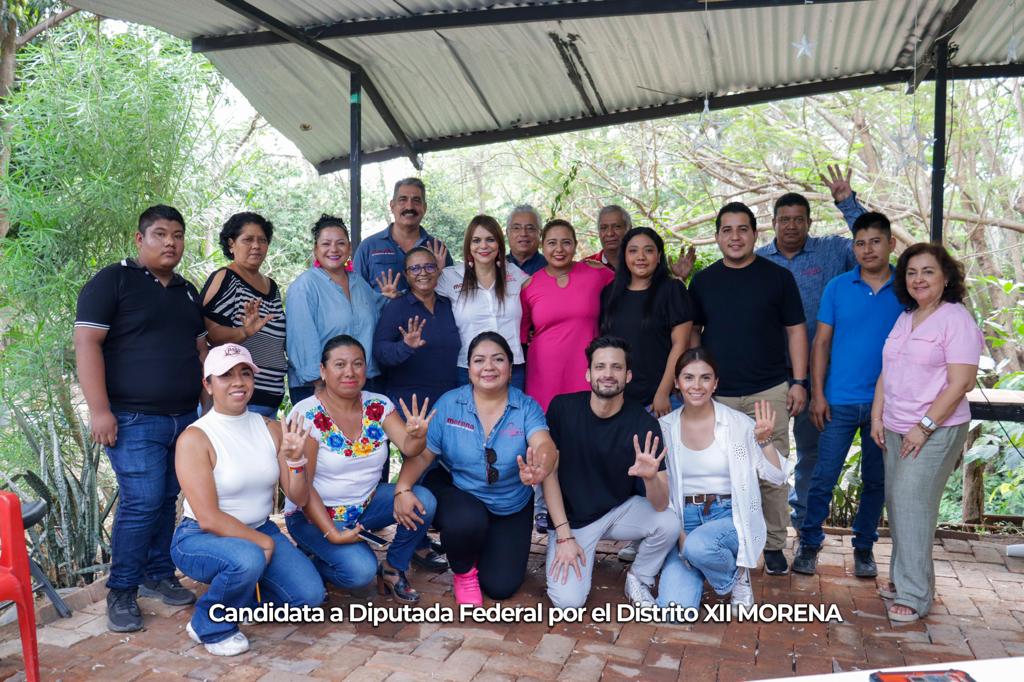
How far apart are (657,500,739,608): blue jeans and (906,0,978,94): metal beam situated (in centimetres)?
261

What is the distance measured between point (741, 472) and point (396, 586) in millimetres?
1642

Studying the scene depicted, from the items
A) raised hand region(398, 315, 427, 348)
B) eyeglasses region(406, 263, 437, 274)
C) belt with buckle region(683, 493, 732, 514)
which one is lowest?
belt with buckle region(683, 493, 732, 514)

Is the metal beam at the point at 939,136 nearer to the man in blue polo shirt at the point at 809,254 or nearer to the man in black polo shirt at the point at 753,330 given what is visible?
the man in blue polo shirt at the point at 809,254

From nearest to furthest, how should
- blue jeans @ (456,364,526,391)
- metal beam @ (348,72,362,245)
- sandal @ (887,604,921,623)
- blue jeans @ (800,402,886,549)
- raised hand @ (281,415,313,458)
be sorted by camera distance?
raised hand @ (281,415,313,458)
sandal @ (887,604,921,623)
blue jeans @ (800,402,886,549)
blue jeans @ (456,364,526,391)
metal beam @ (348,72,362,245)

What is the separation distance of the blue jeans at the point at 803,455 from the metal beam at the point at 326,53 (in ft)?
10.4

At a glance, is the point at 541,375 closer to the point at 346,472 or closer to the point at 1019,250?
the point at 346,472

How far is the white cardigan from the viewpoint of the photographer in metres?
3.66

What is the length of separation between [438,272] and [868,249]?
208cm

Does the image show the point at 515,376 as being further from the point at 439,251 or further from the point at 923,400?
the point at 923,400

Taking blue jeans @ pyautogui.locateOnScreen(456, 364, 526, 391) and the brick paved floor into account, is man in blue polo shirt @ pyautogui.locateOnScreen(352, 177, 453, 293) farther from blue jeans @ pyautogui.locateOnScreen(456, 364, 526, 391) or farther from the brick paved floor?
the brick paved floor

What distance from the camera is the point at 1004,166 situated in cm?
840

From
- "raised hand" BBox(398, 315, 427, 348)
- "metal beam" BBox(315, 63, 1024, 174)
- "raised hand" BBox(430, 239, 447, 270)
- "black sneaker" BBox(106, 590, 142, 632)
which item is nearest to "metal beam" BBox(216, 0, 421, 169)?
"metal beam" BBox(315, 63, 1024, 174)

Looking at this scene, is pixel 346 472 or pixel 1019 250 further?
pixel 1019 250

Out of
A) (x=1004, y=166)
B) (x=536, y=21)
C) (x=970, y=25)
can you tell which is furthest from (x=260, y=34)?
(x=1004, y=166)
